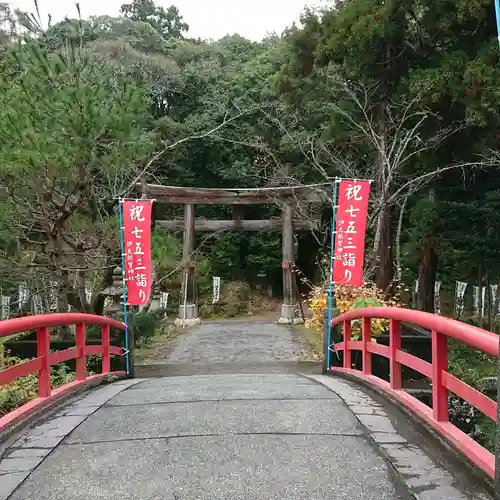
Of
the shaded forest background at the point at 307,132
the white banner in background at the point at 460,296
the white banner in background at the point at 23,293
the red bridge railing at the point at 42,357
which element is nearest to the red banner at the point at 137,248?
the shaded forest background at the point at 307,132

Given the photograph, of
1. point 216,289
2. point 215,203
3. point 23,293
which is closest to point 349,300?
point 215,203

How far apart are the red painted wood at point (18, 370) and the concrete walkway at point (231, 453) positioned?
354 millimetres

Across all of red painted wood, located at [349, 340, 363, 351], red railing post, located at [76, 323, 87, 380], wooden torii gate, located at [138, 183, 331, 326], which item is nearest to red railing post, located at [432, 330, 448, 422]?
red painted wood, located at [349, 340, 363, 351]

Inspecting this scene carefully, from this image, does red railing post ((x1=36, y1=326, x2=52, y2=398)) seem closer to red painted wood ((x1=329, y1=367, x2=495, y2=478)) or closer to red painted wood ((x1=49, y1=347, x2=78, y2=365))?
red painted wood ((x1=49, y1=347, x2=78, y2=365))

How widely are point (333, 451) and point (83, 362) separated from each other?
3.31 metres

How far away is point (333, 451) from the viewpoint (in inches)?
115

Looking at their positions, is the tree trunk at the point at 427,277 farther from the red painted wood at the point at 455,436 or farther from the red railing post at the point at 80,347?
the red railing post at the point at 80,347

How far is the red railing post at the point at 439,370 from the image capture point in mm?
3127

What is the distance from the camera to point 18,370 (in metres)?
3.68

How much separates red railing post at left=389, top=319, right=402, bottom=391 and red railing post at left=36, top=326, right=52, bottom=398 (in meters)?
2.55

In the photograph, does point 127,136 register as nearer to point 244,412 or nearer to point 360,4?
point 244,412

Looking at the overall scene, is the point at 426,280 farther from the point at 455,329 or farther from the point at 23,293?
the point at 455,329

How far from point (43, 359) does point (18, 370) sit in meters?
0.56

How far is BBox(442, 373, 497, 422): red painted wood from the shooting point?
2549 millimetres
